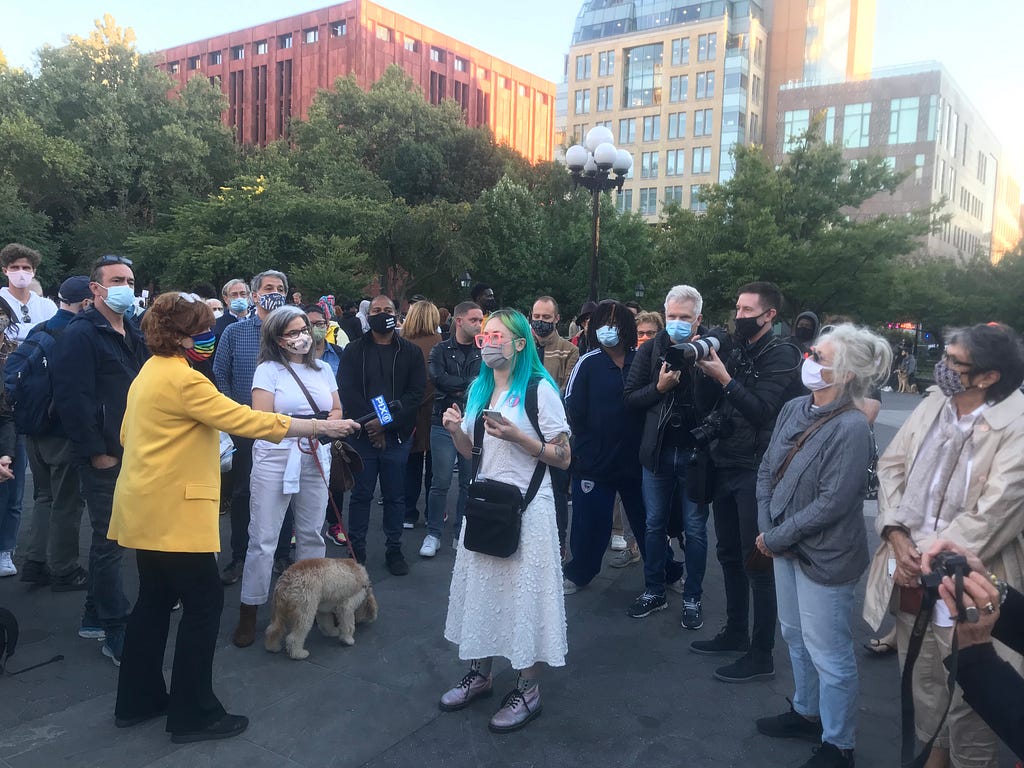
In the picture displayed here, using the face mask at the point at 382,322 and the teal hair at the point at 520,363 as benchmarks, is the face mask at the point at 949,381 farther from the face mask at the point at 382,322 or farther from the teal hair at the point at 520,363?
the face mask at the point at 382,322

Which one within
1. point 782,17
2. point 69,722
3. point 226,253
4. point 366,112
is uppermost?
point 782,17

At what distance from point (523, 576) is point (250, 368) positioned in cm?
313

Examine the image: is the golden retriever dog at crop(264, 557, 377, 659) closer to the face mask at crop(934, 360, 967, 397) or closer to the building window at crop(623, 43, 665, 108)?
the face mask at crop(934, 360, 967, 397)

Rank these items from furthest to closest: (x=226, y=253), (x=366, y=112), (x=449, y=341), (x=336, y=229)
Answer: (x=366, y=112) < (x=336, y=229) < (x=226, y=253) < (x=449, y=341)

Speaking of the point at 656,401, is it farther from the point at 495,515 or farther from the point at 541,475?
the point at 495,515

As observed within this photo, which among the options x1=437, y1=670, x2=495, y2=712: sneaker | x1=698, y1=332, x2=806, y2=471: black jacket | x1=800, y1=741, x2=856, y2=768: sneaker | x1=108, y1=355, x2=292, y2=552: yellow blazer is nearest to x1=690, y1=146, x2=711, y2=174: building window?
x1=698, y1=332, x2=806, y2=471: black jacket

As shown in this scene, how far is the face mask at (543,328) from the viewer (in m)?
Answer: 6.90

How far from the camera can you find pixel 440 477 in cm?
629

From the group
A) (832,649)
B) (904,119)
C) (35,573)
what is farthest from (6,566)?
(904,119)

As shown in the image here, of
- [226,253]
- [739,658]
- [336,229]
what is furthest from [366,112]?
[739,658]

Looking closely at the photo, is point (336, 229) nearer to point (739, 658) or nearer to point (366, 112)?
point (366, 112)

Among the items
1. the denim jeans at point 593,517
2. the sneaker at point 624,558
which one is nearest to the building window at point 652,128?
the sneaker at point 624,558

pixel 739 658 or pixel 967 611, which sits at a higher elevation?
pixel 967 611

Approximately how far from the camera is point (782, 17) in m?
64.7
